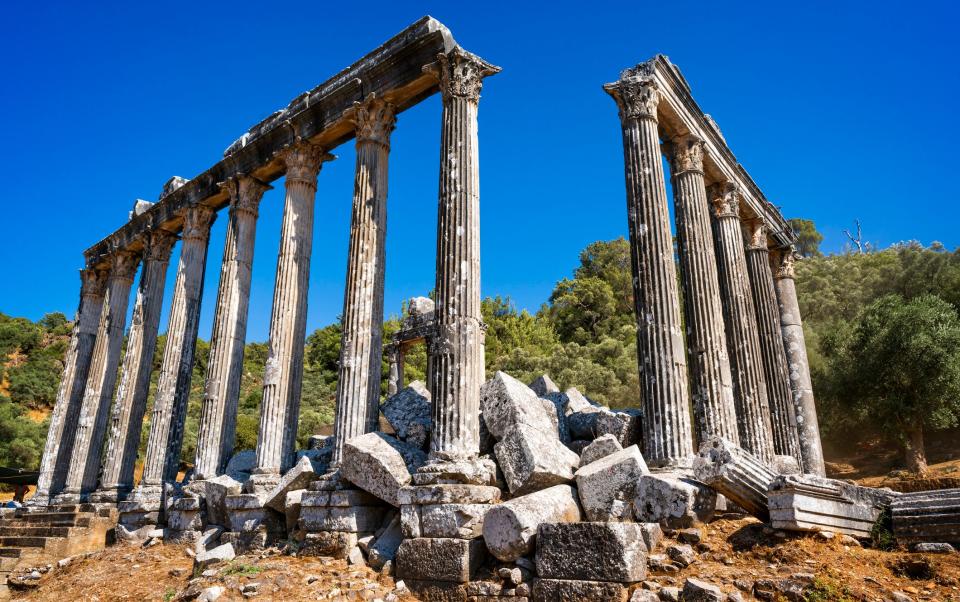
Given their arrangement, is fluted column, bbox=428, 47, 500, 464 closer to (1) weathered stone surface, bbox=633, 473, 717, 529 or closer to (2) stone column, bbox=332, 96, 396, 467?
(2) stone column, bbox=332, 96, 396, 467

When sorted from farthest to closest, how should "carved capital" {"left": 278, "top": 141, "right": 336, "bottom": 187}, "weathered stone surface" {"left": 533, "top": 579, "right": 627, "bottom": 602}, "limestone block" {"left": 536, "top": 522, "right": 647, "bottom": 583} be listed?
"carved capital" {"left": 278, "top": 141, "right": 336, "bottom": 187}, "limestone block" {"left": 536, "top": 522, "right": 647, "bottom": 583}, "weathered stone surface" {"left": 533, "top": 579, "right": 627, "bottom": 602}

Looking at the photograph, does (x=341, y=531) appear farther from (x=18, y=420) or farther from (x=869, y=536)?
(x=18, y=420)

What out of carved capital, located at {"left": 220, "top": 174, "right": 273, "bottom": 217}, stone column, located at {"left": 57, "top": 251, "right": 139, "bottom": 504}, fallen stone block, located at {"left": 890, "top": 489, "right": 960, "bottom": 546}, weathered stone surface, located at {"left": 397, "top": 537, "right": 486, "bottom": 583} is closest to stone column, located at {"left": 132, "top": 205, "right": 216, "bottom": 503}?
carved capital, located at {"left": 220, "top": 174, "right": 273, "bottom": 217}

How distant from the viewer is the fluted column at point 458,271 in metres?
9.05

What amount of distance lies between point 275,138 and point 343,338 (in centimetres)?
611

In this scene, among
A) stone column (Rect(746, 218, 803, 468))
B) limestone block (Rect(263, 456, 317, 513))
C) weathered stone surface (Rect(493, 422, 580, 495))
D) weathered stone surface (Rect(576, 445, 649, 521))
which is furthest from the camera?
stone column (Rect(746, 218, 803, 468))

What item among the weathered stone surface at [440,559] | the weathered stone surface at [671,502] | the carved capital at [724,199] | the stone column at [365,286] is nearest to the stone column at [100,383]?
the stone column at [365,286]

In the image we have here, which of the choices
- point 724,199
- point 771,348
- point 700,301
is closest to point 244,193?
point 700,301

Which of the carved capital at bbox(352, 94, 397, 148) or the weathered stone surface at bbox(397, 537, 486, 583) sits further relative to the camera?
the carved capital at bbox(352, 94, 397, 148)

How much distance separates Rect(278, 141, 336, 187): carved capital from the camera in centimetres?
1384

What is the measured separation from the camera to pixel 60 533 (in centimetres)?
1341

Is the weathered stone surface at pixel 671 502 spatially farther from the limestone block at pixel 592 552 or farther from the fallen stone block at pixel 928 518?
the fallen stone block at pixel 928 518

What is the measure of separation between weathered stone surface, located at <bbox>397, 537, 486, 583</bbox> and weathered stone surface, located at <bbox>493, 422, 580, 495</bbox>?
3.37 feet

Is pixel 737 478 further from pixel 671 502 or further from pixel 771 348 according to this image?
pixel 771 348
